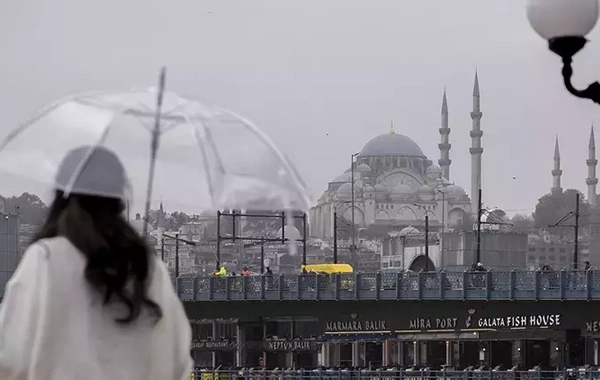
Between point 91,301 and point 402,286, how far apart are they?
4849cm

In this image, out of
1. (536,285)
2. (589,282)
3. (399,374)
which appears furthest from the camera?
(536,285)

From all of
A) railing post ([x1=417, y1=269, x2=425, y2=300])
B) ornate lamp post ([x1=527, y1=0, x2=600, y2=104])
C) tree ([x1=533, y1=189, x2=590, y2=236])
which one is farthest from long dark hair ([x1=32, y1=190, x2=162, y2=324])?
tree ([x1=533, y1=189, x2=590, y2=236])

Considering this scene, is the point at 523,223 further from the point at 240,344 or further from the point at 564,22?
the point at 564,22

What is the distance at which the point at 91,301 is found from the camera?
15.3 ft

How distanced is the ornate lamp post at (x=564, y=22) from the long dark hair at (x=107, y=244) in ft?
15.5

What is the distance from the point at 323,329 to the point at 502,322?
8902 millimetres

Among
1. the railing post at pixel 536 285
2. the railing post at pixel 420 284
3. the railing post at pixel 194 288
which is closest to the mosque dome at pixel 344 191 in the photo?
the railing post at pixel 194 288

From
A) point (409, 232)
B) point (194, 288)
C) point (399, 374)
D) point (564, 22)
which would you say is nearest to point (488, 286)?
point (399, 374)

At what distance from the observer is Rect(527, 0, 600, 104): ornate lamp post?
354 inches

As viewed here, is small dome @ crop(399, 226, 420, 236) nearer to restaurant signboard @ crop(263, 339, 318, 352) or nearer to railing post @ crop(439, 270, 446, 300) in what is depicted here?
restaurant signboard @ crop(263, 339, 318, 352)

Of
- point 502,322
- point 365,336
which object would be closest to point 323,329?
point 365,336

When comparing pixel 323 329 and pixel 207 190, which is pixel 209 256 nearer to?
pixel 323 329

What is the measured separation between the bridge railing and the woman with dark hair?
43.7 metres

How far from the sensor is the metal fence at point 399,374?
139 feet
